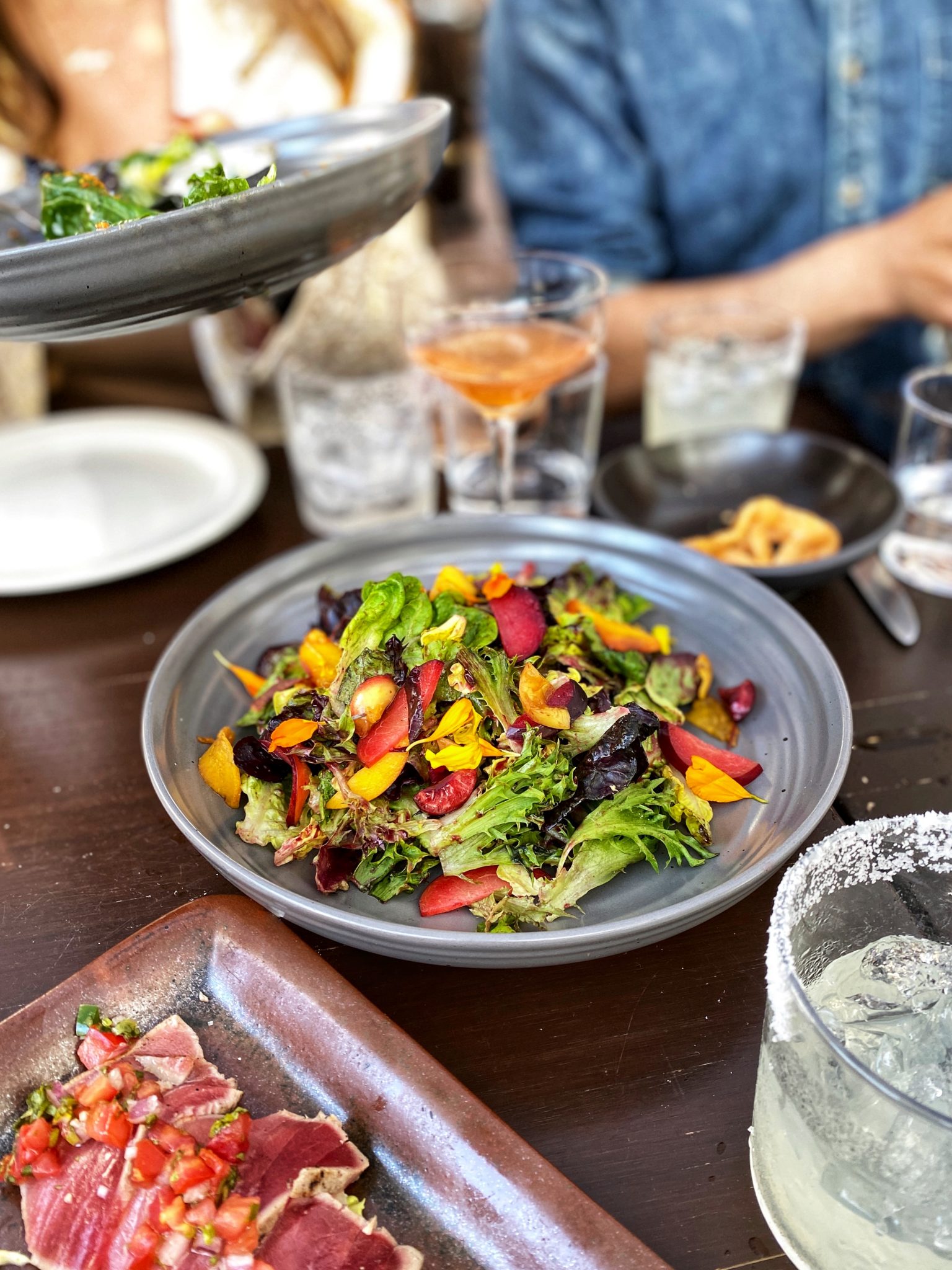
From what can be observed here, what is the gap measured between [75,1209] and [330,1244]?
0.19m

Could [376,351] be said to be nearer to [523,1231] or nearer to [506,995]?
[506,995]

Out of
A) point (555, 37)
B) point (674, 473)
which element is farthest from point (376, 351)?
point (555, 37)

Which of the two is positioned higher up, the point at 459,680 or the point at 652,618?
the point at 459,680

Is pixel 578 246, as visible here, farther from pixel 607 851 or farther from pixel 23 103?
pixel 607 851

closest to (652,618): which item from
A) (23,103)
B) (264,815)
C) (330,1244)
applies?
(264,815)

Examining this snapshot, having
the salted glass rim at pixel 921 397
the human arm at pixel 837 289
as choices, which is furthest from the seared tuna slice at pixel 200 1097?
the human arm at pixel 837 289

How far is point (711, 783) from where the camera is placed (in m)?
0.94

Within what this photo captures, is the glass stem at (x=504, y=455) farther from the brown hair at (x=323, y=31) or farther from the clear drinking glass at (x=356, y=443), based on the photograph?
the brown hair at (x=323, y=31)

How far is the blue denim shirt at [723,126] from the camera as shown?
6.95ft

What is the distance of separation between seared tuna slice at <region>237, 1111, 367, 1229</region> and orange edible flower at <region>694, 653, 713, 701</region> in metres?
0.58

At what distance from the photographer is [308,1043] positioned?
0.80 metres

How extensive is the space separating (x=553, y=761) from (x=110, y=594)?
2.97 feet

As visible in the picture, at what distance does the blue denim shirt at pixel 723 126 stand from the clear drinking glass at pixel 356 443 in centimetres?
94

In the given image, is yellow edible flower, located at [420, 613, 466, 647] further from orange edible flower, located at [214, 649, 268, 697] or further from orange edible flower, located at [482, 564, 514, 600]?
orange edible flower, located at [214, 649, 268, 697]
